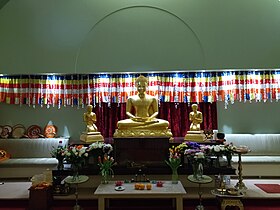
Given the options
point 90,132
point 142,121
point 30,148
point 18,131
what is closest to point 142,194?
point 142,121

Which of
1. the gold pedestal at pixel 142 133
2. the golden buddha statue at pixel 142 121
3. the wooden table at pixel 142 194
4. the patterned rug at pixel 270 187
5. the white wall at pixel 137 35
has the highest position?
the white wall at pixel 137 35

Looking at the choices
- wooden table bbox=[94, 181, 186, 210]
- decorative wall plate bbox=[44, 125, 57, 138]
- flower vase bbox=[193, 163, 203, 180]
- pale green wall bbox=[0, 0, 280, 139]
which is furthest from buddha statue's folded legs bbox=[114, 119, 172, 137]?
decorative wall plate bbox=[44, 125, 57, 138]

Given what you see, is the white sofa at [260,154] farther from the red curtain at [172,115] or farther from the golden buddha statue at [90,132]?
the golden buddha statue at [90,132]

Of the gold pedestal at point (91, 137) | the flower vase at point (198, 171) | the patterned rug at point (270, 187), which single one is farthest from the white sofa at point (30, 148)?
the patterned rug at point (270, 187)

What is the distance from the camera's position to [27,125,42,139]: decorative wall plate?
6.07m

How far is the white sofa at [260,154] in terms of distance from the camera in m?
5.12

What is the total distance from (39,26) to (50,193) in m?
3.62

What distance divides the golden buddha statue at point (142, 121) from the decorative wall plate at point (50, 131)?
6.39 ft

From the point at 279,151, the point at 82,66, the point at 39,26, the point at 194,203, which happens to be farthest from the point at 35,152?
the point at 279,151

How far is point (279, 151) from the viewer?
5.69 metres

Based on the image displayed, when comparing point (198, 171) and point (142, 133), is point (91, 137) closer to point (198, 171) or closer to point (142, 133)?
point (142, 133)

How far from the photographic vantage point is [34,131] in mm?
6145

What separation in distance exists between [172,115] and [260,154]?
6.82 ft

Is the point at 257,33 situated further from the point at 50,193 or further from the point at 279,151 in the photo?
the point at 50,193
